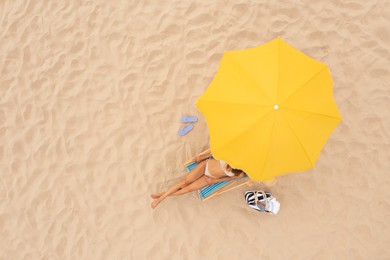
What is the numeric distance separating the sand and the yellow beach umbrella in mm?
965

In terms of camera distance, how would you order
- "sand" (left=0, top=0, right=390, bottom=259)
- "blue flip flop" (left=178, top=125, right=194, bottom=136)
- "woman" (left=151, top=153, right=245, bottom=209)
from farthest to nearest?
"blue flip flop" (left=178, top=125, right=194, bottom=136), "sand" (left=0, top=0, right=390, bottom=259), "woman" (left=151, top=153, right=245, bottom=209)

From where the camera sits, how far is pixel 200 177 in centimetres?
392

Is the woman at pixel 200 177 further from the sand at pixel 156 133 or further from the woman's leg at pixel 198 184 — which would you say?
the sand at pixel 156 133

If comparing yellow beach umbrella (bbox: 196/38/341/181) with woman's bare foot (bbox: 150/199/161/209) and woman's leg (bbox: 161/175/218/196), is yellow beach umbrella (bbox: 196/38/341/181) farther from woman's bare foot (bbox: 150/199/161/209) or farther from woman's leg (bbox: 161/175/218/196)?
woman's bare foot (bbox: 150/199/161/209)

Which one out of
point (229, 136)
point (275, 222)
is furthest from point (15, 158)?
point (275, 222)

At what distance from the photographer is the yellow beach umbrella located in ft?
9.36

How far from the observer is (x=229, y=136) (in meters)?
2.98

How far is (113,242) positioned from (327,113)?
2.84 metres

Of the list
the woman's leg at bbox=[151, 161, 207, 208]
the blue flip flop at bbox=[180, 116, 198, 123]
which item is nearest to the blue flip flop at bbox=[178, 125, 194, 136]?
the blue flip flop at bbox=[180, 116, 198, 123]

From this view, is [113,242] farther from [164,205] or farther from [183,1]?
[183,1]

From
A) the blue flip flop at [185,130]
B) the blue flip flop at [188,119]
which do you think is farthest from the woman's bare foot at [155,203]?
the blue flip flop at [188,119]

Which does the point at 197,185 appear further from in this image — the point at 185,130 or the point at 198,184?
the point at 185,130

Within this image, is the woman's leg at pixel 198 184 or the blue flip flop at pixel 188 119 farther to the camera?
the blue flip flop at pixel 188 119

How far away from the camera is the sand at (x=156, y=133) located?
4.11m
